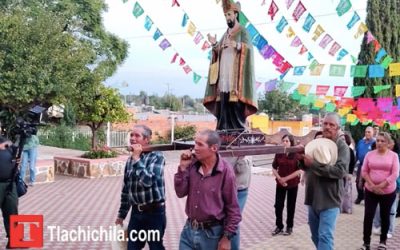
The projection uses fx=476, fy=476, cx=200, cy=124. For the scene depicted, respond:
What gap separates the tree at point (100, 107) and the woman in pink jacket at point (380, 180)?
10154 millimetres

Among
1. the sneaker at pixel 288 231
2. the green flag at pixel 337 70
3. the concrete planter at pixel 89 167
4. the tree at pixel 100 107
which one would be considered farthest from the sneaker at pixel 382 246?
the tree at pixel 100 107

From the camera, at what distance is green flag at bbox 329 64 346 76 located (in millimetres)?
10781

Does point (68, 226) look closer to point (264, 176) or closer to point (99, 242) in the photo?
point (99, 242)

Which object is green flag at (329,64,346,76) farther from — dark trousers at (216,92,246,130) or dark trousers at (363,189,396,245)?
dark trousers at (216,92,246,130)

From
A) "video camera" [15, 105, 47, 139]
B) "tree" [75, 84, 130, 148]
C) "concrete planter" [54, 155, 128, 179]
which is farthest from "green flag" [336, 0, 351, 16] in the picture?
"tree" [75, 84, 130, 148]

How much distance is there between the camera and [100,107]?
48.4 feet

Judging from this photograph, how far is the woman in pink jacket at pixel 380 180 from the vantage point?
591cm

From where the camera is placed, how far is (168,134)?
27562 millimetres

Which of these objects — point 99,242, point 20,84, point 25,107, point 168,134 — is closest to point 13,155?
point 99,242

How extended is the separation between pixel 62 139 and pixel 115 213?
16.2 meters

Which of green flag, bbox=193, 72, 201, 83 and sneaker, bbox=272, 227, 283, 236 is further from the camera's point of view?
green flag, bbox=193, 72, 201, 83

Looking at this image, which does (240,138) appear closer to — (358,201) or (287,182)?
(287,182)

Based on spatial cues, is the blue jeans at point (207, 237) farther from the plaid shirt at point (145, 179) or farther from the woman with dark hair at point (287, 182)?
the woman with dark hair at point (287, 182)

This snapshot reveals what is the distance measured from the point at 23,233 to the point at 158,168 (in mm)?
2940
